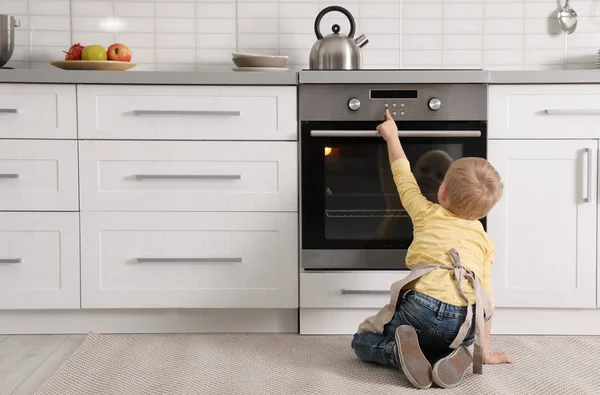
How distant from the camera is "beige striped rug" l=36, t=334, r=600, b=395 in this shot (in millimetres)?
2357

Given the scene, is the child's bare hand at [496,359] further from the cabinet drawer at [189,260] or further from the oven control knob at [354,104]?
the oven control knob at [354,104]

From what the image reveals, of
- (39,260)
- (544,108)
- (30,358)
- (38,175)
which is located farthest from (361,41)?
(30,358)

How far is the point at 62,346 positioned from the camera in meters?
2.85

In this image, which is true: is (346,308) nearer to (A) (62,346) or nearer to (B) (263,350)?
(B) (263,350)

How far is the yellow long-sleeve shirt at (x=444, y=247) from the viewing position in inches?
95.0

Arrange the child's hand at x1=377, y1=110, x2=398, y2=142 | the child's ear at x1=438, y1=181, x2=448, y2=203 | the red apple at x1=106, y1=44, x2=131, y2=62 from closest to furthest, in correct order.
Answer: the child's ear at x1=438, y1=181, x2=448, y2=203 < the child's hand at x1=377, y1=110, x2=398, y2=142 < the red apple at x1=106, y1=44, x2=131, y2=62

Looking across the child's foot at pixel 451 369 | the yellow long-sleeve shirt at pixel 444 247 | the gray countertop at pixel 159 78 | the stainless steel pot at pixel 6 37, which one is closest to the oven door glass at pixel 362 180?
the gray countertop at pixel 159 78

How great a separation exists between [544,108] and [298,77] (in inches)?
37.3

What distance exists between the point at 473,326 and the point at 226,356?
0.87 m

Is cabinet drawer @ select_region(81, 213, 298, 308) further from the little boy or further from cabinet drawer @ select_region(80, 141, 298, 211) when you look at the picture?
the little boy

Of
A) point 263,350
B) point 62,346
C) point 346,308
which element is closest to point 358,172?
point 346,308

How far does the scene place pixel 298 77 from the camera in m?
2.89

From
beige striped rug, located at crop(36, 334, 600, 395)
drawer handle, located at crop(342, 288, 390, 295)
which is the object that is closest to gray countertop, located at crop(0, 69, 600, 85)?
drawer handle, located at crop(342, 288, 390, 295)

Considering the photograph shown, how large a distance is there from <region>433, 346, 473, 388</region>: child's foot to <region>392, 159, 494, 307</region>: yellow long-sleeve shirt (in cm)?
16
